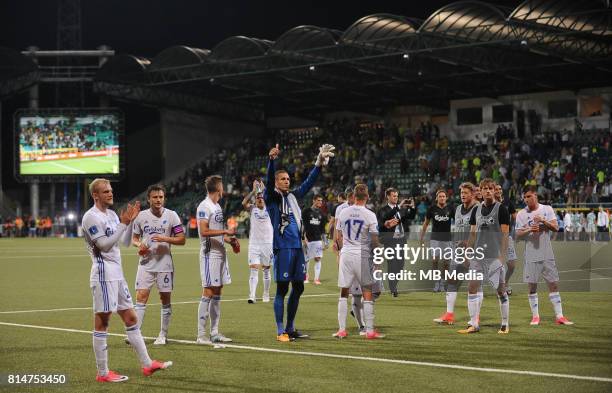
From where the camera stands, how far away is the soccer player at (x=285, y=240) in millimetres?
11422

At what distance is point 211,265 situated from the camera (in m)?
11.2

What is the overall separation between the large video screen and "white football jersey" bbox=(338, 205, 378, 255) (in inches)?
1782

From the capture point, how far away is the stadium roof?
40188 millimetres

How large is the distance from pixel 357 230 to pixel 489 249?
206 cm

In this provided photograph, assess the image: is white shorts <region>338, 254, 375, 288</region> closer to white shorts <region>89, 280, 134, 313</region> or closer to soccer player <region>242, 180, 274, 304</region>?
white shorts <region>89, 280, 134, 313</region>

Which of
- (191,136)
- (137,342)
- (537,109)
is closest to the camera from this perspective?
(137,342)

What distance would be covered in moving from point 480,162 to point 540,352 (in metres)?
37.6

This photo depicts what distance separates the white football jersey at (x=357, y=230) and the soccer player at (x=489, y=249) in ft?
5.48

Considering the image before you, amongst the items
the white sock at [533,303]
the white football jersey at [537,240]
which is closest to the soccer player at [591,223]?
the white football jersey at [537,240]

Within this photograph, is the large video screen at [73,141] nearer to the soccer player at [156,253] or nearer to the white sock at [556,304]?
the white sock at [556,304]

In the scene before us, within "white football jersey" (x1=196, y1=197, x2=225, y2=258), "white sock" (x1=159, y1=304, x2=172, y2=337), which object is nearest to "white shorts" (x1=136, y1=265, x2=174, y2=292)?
"white sock" (x1=159, y1=304, x2=172, y2=337)

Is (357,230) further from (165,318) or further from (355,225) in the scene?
(165,318)

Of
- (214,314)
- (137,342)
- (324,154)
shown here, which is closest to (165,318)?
(214,314)

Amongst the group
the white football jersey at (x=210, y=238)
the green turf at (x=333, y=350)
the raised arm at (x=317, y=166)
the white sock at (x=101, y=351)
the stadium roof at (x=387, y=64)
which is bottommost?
the green turf at (x=333, y=350)
